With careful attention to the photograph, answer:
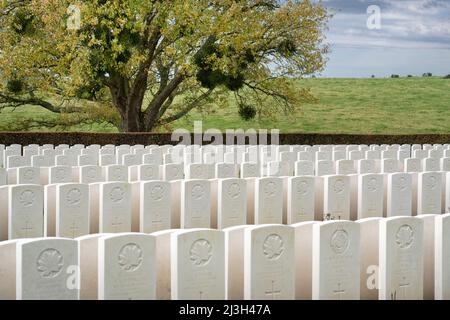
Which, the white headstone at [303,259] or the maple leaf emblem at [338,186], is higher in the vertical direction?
the maple leaf emblem at [338,186]

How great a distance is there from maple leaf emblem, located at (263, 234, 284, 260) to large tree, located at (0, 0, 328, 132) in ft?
64.7

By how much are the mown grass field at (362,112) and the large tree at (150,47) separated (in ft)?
50.9

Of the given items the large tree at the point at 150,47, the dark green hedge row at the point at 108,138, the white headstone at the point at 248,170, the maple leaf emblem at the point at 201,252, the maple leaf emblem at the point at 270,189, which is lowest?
the maple leaf emblem at the point at 201,252

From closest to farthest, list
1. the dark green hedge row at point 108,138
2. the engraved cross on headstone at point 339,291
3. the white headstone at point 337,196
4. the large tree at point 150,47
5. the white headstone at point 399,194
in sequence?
1. the engraved cross on headstone at point 339,291
2. the white headstone at point 337,196
3. the white headstone at point 399,194
4. the dark green hedge row at point 108,138
5. the large tree at point 150,47

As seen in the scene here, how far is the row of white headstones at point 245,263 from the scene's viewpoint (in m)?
4.53

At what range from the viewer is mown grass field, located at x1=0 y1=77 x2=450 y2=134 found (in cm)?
5062

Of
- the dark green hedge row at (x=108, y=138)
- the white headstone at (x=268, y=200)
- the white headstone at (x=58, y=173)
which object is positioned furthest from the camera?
the dark green hedge row at (x=108, y=138)

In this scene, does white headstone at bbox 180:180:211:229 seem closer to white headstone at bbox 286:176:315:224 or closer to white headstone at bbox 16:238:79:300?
white headstone at bbox 286:176:315:224

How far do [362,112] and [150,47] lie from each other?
31757 mm

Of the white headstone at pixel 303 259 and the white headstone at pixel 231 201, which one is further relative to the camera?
the white headstone at pixel 231 201

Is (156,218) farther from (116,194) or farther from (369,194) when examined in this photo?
(369,194)

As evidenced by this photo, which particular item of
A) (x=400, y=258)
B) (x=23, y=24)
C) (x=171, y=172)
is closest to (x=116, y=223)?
(x=171, y=172)

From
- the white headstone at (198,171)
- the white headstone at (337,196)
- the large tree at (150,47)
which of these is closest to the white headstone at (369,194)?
the white headstone at (337,196)

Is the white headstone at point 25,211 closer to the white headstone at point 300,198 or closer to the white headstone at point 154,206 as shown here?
the white headstone at point 154,206
